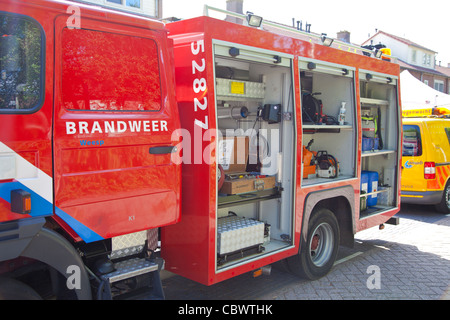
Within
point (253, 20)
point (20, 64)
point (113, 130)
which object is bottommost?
point (113, 130)

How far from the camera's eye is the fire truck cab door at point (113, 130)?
275cm

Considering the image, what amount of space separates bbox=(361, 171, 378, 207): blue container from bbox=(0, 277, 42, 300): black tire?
16.3 feet

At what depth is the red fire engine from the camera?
8.45 feet

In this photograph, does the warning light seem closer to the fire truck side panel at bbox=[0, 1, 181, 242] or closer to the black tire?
the fire truck side panel at bbox=[0, 1, 181, 242]

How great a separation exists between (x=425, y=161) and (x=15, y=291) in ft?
27.5

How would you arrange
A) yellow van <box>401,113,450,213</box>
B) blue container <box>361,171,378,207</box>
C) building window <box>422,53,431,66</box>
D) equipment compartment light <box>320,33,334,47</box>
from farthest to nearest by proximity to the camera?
building window <box>422,53,431,66</box>, yellow van <box>401,113,450,213</box>, blue container <box>361,171,378,207</box>, equipment compartment light <box>320,33,334,47</box>

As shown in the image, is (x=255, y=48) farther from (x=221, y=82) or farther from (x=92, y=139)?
(x=92, y=139)

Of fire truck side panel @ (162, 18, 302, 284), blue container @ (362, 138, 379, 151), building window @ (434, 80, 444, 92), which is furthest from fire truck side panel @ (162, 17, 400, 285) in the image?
building window @ (434, 80, 444, 92)

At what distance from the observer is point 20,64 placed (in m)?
2.56

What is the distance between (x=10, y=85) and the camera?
252 centimetres

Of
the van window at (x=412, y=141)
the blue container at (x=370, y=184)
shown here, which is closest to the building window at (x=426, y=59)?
the van window at (x=412, y=141)

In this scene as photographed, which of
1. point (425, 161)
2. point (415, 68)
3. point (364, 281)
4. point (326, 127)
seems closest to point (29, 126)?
point (326, 127)

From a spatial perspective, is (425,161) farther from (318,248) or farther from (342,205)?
(318,248)
